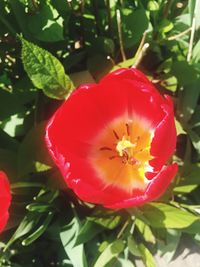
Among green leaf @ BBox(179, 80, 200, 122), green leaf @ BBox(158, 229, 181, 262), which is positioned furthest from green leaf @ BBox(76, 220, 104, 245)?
green leaf @ BBox(179, 80, 200, 122)

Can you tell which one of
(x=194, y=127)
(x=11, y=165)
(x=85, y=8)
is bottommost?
(x=194, y=127)

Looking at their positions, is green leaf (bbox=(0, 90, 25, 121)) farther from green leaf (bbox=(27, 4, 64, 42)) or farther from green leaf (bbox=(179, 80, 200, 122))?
green leaf (bbox=(179, 80, 200, 122))

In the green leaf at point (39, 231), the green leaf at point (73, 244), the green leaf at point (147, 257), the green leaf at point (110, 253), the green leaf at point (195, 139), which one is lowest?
the green leaf at point (147, 257)

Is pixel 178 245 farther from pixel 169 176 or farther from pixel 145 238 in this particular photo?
pixel 169 176

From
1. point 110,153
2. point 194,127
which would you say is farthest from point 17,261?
point 194,127

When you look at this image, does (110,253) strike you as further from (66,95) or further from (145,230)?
(66,95)

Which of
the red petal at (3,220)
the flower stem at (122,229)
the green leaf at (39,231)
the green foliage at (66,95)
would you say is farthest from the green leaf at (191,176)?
the red petal at (3,220)

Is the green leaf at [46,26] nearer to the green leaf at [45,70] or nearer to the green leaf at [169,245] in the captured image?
the green leaf at [45,70]
